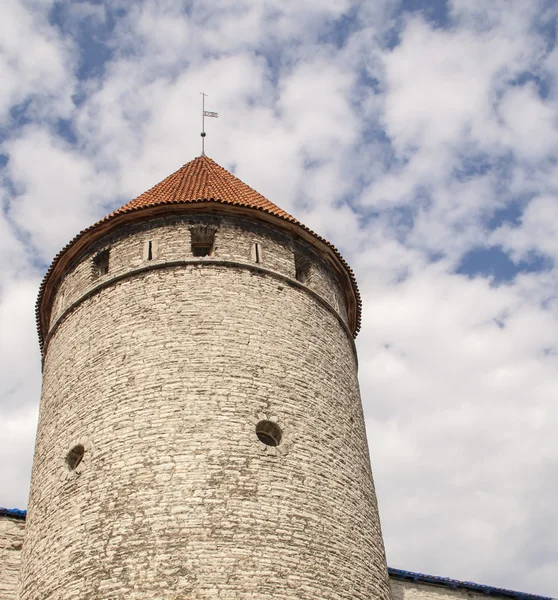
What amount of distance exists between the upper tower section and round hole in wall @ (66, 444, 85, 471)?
3.64 metres

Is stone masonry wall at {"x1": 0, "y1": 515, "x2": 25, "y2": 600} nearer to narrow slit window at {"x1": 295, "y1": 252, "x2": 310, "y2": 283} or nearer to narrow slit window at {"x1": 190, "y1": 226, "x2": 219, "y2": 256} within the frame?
narrow slit window at {"x1": 190, "y1": 226, "x2": 219, "y2": 256}

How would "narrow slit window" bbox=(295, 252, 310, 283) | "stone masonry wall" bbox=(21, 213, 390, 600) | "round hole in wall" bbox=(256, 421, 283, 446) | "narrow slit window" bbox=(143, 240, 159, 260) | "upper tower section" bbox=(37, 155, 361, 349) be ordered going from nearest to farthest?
"stone masonry wall" bbox=(21, 213, 390, 600)
"round hole in wall" bbox=(256, 421, 283, 446)
"narrow slit window" bbox=(143, 240, 159, 260)
"upper tower section" bbox=(37, 155, 361, 349)
"narrow slit window" bbox=(295, 252, 310, 283)

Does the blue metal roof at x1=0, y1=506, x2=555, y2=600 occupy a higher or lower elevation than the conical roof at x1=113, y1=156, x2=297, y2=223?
lower

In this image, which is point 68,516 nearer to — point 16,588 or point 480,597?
point 16,588

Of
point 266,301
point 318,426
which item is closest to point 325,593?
point 318,426

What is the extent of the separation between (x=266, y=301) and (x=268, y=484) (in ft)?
9.33

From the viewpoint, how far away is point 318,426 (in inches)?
394

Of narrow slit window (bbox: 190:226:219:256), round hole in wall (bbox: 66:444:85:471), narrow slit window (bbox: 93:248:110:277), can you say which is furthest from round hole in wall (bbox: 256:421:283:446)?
narrow slit window (bbox: 93:248:110:277)

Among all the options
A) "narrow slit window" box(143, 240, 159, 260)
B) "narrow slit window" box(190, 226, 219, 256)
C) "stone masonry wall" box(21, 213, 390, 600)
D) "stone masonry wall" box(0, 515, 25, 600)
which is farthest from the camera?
"narrow slit window" box(190, 226, 219, 256)

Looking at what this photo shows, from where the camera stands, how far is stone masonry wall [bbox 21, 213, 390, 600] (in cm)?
832

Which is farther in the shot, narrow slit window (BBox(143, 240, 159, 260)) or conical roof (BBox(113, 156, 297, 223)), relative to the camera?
conical roof (BBox(113, 156, 297, 223))

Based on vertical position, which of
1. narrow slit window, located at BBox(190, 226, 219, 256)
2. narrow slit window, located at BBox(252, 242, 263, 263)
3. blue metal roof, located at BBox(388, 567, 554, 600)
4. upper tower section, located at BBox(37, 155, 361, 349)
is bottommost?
blue metal roof, located at BBox(388, 567, 554, 600)

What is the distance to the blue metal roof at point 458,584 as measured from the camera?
12711 mm

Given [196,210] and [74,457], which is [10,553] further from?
[196,210]
